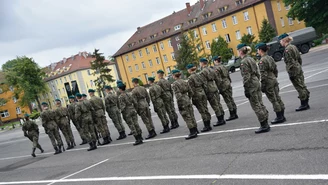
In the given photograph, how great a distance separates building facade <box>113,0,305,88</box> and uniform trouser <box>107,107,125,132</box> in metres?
41.5

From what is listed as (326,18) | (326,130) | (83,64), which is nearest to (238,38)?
(326,18)

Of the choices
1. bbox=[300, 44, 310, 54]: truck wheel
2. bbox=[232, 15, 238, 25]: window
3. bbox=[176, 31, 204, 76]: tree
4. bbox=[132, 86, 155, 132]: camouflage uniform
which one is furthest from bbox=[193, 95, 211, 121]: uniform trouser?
bbox=[232, 15, 238, 25]: window

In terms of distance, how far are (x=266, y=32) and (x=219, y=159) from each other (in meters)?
47.3

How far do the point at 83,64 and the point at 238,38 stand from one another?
44.4 m

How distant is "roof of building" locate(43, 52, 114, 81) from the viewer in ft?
277

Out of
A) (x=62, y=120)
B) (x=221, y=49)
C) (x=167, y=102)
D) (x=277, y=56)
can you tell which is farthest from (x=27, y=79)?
(x=167, y=102)

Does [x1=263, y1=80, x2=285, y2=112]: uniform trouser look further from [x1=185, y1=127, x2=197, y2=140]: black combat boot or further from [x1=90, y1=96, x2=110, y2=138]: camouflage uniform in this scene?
[x1=90, y1=96, x2=110, y2=138]: camouflage uniform

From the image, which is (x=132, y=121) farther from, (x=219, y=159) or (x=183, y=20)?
(x=183, y=20)

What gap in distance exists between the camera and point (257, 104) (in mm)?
7551

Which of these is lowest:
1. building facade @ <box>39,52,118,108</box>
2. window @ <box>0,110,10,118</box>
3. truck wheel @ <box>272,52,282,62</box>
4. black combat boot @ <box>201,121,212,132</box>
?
black combat boot @ <box>201,121,212,132</box>

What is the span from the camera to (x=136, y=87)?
434 inches

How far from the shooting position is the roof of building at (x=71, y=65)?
84.5 meters

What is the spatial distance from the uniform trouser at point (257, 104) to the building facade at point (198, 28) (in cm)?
4669

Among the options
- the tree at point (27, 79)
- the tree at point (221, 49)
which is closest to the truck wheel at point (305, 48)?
the tree at point (221, 49)
